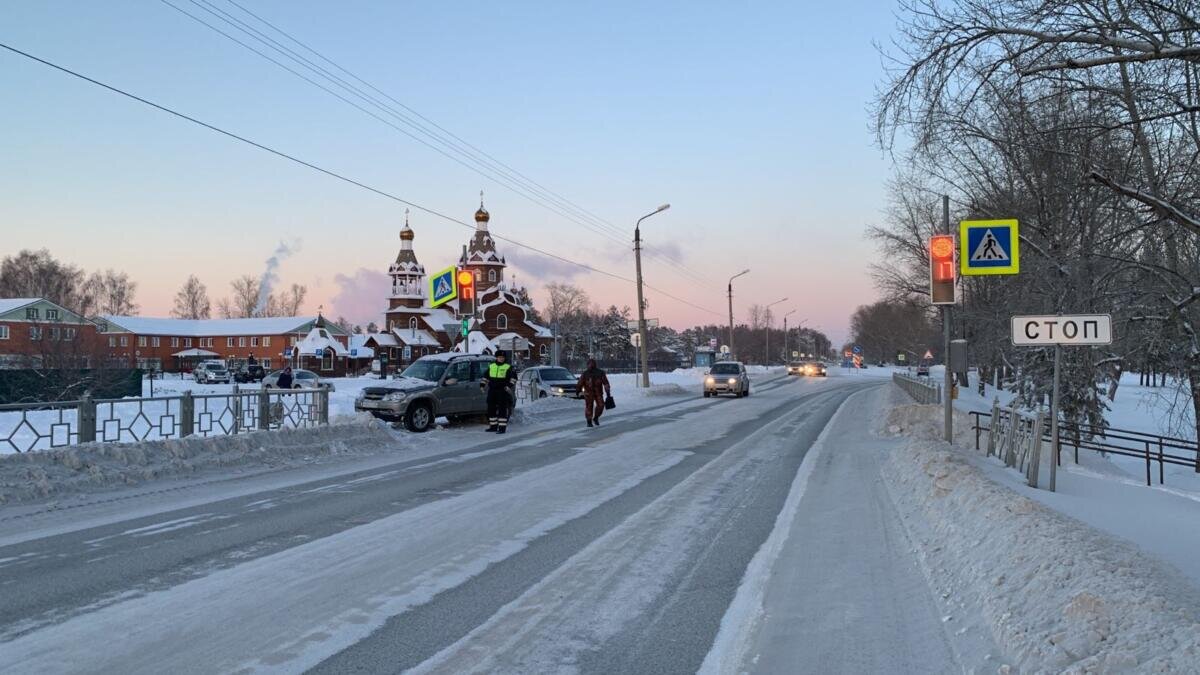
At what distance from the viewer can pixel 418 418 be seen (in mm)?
19000

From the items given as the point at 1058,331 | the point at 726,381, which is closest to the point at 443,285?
the point at 726,381

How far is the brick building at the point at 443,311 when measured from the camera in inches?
3622

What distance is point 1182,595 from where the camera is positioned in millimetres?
4539

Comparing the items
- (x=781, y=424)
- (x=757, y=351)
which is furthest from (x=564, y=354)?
(x=781, y=424)

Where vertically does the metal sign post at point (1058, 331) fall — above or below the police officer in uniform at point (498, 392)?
above

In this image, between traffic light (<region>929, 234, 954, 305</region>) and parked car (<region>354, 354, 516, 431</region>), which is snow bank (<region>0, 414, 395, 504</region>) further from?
traffic light (<region>929, 234, 954, 305</region>)

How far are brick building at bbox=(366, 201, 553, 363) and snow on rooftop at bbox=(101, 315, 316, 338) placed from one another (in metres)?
18.9

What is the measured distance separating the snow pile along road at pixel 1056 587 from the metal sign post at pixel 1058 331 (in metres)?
2.39

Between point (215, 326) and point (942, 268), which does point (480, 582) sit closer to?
point (942, 268)

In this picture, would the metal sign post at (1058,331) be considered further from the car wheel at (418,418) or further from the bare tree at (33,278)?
the bare tree at (33,278)

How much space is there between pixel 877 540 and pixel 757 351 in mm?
171497

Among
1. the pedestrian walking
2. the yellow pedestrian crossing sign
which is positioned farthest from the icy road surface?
the pedestrian walking

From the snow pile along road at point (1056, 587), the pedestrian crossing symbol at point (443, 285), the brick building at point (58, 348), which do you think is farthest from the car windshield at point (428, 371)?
the brick building at point (58, 348)

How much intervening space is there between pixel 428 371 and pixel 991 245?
13.7 metres
